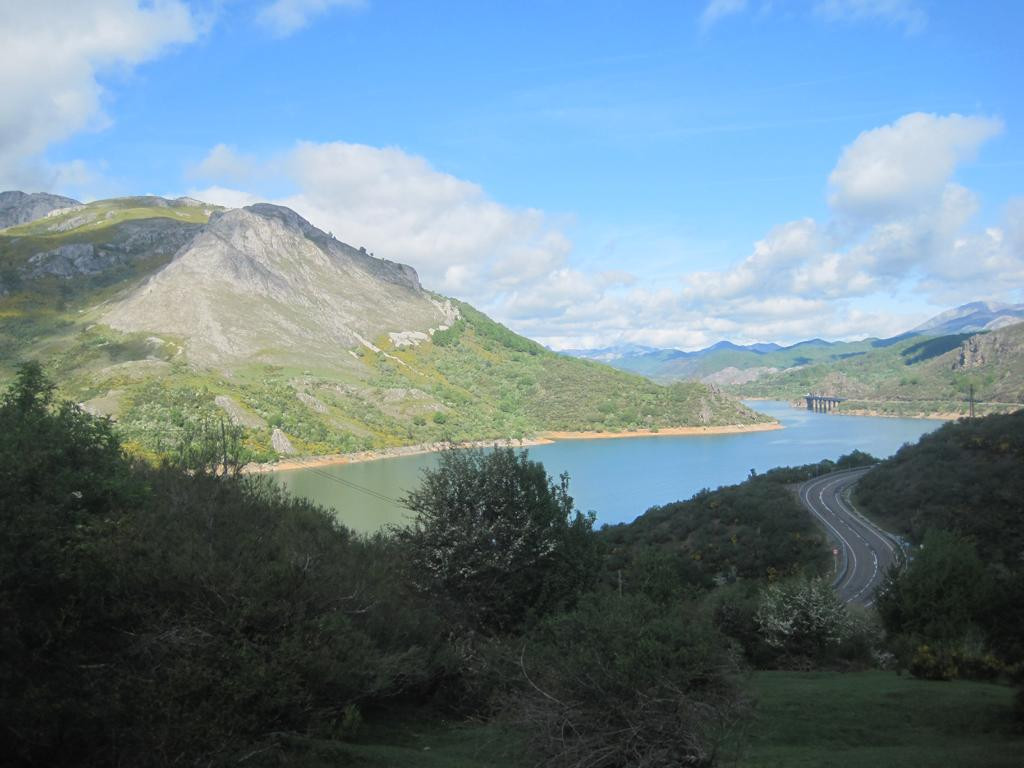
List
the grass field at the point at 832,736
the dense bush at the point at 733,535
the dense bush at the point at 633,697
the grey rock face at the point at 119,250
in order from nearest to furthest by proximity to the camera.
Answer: the dense bush at the point at 633,697
the grass field at the point at 832,736
the dense bush at the point at 733,535
the grey rock face at the point at 119,250

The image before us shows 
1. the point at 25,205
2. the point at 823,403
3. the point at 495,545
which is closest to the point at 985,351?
the point at 823,403

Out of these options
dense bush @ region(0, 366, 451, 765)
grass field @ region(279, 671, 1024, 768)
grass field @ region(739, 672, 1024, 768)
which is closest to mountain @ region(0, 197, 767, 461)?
dense bush @ region(0, 366, 451, 765)

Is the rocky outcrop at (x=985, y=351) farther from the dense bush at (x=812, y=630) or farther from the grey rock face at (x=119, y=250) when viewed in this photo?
the grey rock face at (x=119, y=250)

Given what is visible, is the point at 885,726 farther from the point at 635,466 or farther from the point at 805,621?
the point at 635,466

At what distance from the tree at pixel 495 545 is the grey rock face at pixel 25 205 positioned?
20815 centimetres

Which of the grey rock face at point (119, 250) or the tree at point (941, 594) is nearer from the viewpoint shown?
the tree at point (941, 594)

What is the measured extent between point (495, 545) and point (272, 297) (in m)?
107

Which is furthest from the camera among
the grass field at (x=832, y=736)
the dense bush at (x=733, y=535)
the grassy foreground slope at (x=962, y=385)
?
the grassy foreground slope at (x=962, y=385)

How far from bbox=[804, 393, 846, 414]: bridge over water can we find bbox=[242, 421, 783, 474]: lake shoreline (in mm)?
43178

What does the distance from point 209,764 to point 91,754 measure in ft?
4.23

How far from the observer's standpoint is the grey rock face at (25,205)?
603 feet

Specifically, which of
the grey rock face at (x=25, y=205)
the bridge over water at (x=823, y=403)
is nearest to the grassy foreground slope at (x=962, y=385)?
the bridge over water at (x=823, y=403)

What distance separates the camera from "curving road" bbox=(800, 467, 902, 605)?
2376cm

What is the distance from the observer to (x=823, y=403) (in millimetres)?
151500
